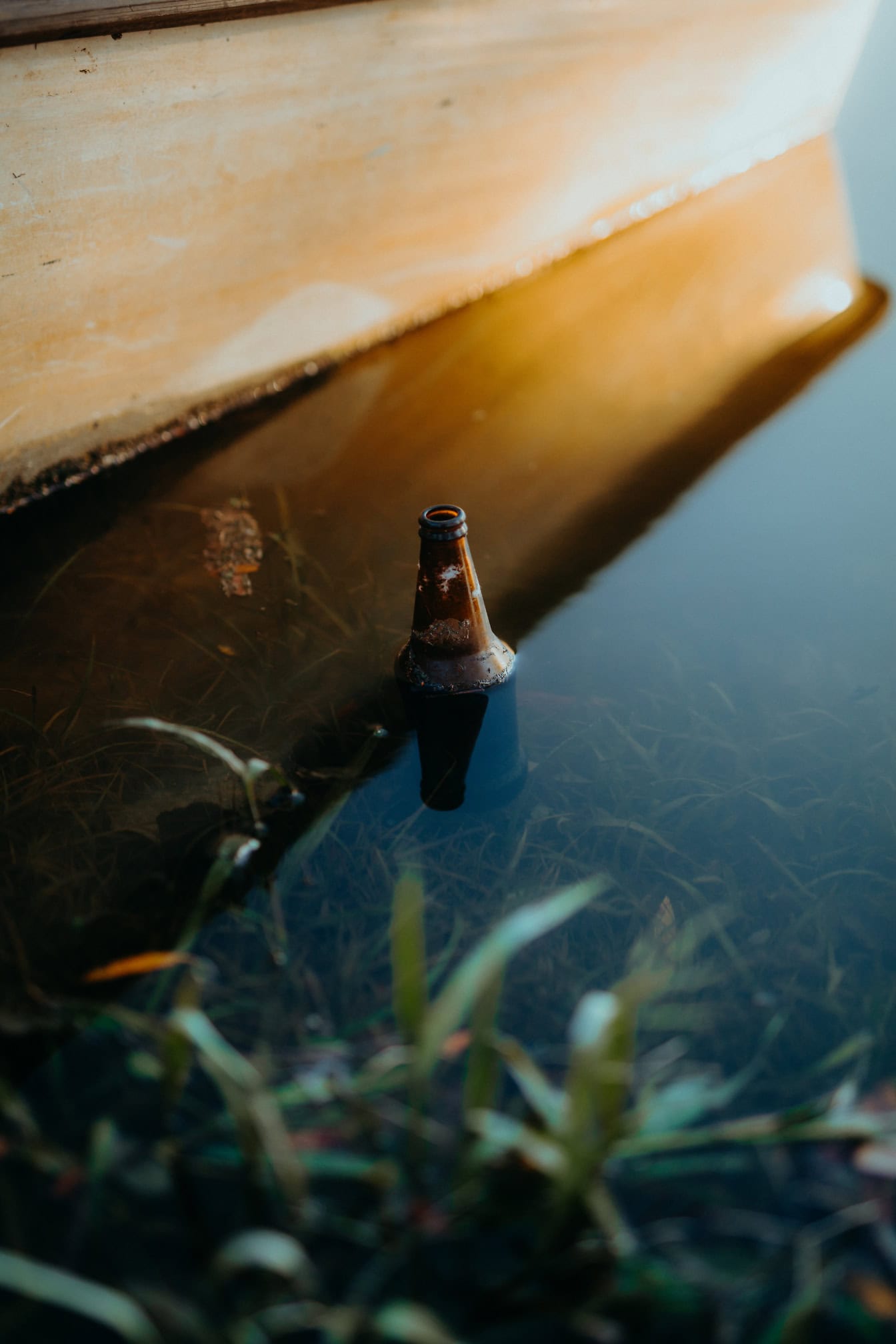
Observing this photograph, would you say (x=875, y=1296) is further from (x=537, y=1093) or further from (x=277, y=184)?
(x=277, y=184)

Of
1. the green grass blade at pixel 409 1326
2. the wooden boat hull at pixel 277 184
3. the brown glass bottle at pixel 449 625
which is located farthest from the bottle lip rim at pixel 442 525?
the wooden boat hull at pixel 277 184

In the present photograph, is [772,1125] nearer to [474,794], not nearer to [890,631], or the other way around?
[474,794]

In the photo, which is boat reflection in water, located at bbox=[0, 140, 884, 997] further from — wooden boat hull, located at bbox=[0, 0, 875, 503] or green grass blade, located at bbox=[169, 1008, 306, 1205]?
green grass blade, located at bbox=[169, 1008, 306, 1205]

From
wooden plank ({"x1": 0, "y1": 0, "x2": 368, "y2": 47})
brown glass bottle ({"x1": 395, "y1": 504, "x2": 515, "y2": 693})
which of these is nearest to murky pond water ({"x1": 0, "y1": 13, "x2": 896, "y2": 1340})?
brown glass bottle ({"x1": 395, "y1": 504, "x2": 515, "y2": 693})

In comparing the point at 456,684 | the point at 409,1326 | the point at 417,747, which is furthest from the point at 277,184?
the point at 409,1326

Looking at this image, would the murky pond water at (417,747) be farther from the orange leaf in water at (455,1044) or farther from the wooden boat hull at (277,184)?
the wooden boat hull at (277,184)
